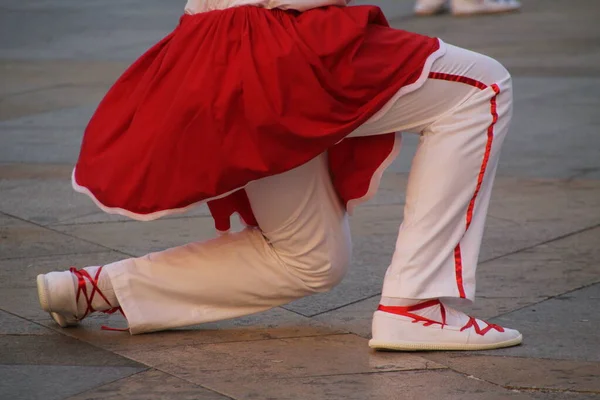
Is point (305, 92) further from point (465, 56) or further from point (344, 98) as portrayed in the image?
point (465, 56)

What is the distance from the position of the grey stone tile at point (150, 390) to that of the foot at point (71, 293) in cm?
42

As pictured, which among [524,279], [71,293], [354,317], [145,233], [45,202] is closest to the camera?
[71,293]

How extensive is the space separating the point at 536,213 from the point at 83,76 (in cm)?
507

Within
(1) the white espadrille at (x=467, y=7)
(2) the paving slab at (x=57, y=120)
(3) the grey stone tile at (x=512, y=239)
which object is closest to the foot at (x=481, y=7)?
(1) the white espadrille at (x=467, y=7)

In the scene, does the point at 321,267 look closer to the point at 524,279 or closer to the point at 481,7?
the point at 524,279

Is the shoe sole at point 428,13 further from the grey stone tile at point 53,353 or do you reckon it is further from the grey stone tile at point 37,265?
the grey stone tile at point 53,353

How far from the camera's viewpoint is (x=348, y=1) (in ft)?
11.6

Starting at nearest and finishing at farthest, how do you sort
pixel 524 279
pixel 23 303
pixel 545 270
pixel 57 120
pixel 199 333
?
1. pixel 199 333
2. pixel 23 303
3. pixel 524 279
4. pixel 545 270
5. pixel 57 120

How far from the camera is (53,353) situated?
11.9 ft

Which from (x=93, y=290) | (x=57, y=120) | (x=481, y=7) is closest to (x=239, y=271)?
(x=93, y=290)

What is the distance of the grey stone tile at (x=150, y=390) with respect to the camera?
128 inches

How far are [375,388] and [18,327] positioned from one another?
1235 mm

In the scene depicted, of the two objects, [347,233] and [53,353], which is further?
[347,233]

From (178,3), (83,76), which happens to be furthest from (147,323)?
(178,3)
